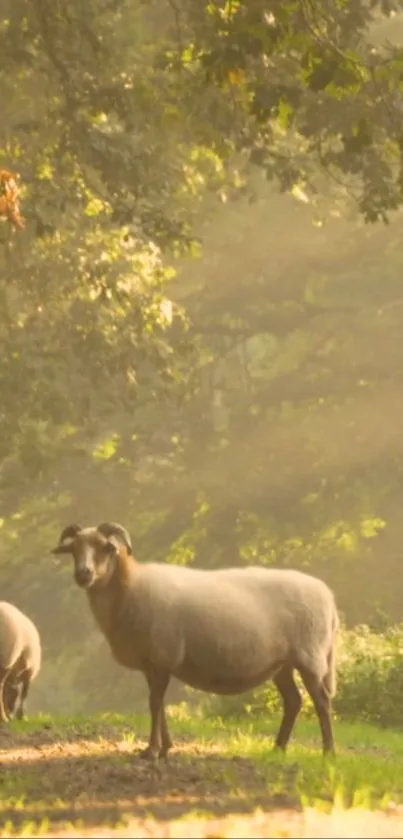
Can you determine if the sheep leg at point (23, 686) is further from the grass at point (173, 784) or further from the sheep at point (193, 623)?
the sheep at point (193, 623)

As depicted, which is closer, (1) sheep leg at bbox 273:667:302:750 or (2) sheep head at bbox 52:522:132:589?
(2) sheep head at bbox 52:522:132:589

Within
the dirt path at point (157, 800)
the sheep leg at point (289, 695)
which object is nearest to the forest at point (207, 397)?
the sheep leg at point (289, 695)

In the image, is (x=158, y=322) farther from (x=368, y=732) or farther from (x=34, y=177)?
(x=368, y=732)

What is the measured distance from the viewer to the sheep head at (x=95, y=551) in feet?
33.5

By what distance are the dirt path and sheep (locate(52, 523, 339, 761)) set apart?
0.70 meters

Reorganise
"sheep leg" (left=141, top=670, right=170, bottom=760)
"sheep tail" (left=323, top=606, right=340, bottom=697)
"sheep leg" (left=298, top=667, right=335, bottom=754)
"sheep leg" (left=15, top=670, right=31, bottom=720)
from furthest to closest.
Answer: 1. "sheep leg" (left=15, top=670, right=31, bottom=720)
2. "sheep tail" (left=323, top=606, right=340, bottom=697)
3. "sheep leg" (left=298, top=667, right=335, bottom=754)
4. "sheep leg" (left=141, top=670, right=170, bottom=760)

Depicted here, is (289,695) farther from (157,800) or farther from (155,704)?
(157,800)

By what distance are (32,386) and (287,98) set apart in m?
14.0

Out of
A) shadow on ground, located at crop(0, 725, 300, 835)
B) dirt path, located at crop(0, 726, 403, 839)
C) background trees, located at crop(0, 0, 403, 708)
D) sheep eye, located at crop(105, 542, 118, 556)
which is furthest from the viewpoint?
background trees, located at crop(0, 0, 403, 708)

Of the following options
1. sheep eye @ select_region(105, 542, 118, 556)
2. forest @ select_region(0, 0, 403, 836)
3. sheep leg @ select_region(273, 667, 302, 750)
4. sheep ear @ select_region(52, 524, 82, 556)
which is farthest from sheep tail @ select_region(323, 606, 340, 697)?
forest @ select_region(0, 0, 403, 836)

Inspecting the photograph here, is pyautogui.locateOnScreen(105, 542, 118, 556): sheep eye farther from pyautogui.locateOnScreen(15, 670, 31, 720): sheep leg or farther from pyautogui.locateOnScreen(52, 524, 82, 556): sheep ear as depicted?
pyautogui.locateOnScreen(15, 670, 31, 720): sheep leg

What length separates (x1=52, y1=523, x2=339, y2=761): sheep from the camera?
1034cm

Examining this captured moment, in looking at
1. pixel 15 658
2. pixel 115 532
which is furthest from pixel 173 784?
pixel 15 658

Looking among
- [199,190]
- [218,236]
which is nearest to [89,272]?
[199,190]
